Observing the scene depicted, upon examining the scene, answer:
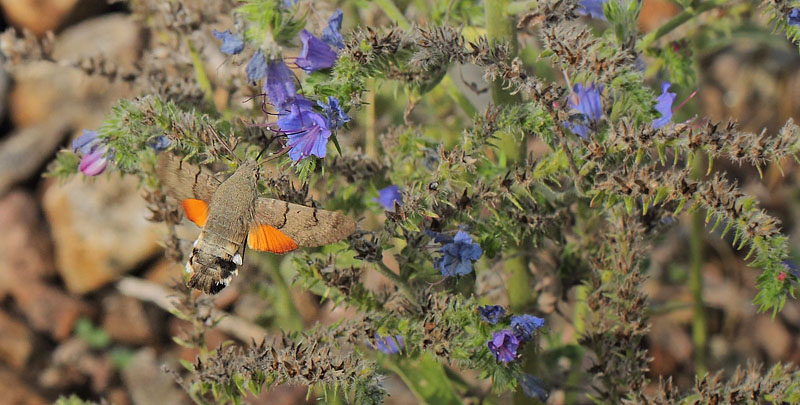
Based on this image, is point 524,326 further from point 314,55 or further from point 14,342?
point 14,342

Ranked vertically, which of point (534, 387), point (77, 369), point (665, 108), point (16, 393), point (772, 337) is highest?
point (665, 108)

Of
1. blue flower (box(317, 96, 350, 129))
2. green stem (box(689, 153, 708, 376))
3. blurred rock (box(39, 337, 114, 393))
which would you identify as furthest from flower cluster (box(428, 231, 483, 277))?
blurred rock (box(39, 337, 114, 393))

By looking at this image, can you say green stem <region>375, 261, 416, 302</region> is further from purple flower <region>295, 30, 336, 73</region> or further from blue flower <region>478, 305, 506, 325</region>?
purple flower <region>295, 30, 336, 73</region>

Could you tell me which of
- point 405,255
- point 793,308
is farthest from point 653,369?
point 405,255

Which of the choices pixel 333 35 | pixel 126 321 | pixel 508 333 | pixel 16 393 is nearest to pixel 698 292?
pixel 508 333

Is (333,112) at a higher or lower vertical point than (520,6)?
lower
